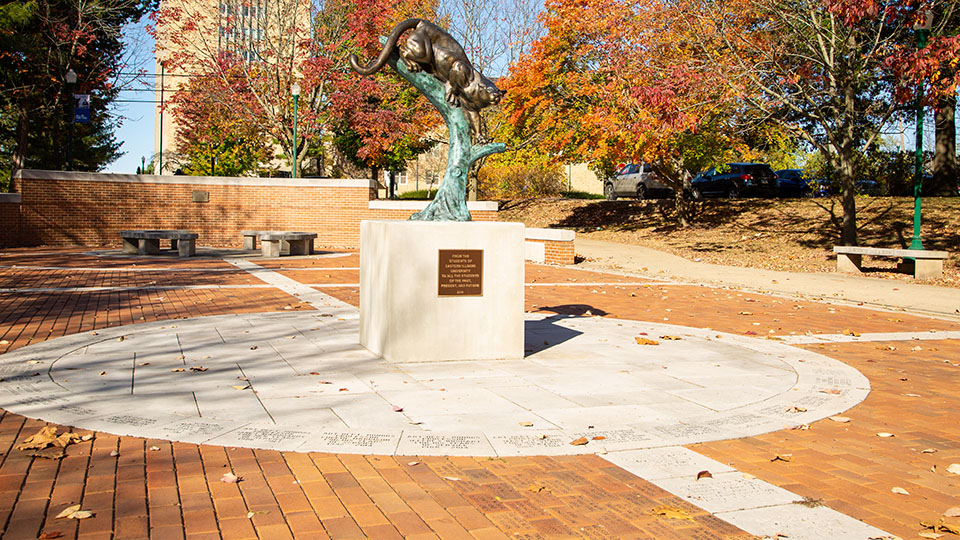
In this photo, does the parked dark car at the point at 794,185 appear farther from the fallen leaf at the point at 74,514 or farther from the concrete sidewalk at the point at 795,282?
the fallen leaf at the point at 74,514

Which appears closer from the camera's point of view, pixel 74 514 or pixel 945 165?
pixel 74 514

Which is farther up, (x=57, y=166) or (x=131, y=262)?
(x=57, y=166)

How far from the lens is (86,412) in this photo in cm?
516

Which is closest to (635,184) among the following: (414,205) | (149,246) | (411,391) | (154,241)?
(414,205)

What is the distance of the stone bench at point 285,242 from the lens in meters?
20.0

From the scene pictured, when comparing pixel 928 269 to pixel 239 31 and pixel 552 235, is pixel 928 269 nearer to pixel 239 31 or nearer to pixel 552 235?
pixel 552 235

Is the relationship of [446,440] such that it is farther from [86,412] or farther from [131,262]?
[131,262]

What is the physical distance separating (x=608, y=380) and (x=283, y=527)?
366 centimetres

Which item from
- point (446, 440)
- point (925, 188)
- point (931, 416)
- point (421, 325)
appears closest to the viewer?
point (446, 440)

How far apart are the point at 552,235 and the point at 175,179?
12885mm

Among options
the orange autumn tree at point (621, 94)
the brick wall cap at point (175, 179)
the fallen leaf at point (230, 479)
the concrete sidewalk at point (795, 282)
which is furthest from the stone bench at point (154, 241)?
the fallen leaf at point (230, 479)

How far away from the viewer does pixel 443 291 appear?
23.6 feet

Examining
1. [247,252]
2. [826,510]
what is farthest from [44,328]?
[247,252]

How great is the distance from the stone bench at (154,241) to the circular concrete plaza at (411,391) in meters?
11.8
